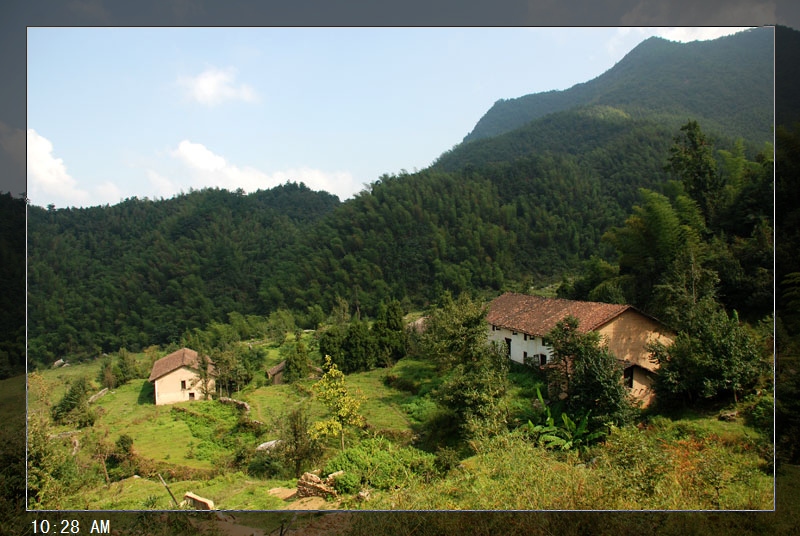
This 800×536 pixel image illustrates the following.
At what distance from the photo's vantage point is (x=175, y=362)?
647cm

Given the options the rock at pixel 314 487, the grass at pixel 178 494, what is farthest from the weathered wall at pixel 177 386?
the rock at pixel 314 487

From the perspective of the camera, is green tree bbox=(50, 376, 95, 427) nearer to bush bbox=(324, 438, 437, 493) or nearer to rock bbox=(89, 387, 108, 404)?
rock bbox=(89, 387, 108, 404)

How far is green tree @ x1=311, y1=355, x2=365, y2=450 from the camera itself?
16.8 feet

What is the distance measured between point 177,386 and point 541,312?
5.26m

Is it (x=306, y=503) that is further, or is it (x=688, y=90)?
(x=688, y=90)

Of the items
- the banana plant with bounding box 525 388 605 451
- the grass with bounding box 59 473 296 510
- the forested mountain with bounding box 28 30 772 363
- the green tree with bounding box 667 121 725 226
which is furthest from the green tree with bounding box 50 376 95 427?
the green tree with bounding box 667 121 725 226

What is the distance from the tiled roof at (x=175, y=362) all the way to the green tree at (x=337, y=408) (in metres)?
2.13

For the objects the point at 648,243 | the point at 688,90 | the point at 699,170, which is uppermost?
the point at 688,90

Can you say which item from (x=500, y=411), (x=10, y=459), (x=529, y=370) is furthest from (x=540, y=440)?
(x=10, y=459)

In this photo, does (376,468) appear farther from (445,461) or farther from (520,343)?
(520,343)

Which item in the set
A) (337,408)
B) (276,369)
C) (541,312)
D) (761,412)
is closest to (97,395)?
(276,369)

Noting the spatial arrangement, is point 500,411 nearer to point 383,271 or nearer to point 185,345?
point 383,271

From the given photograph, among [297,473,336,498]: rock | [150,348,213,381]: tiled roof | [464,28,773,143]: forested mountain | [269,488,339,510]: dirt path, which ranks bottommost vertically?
[269,488,339,510]: dirt path

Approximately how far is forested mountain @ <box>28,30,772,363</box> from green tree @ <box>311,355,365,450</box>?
1960mm
